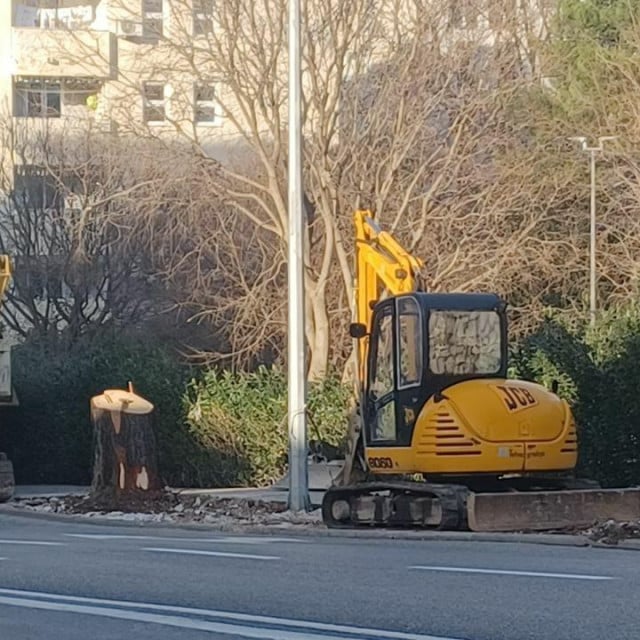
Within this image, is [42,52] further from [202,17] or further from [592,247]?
[592,247]

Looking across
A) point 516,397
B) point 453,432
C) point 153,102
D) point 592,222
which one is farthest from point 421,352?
point 592,222

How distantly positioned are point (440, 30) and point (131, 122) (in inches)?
267

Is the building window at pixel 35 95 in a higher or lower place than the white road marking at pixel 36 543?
higher

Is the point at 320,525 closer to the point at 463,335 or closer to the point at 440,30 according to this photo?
the point at 463,335

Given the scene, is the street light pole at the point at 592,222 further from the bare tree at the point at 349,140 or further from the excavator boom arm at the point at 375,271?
the excavator boom arm at the point at 375,271

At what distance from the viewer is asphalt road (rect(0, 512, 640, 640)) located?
8.87 meters

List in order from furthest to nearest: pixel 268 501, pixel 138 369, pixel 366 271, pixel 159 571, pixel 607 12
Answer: pixel 607 12 → pixel 138 369 → pixel 268 501 → pixel 366 271 → pixel 159 571

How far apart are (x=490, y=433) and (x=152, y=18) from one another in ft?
58.3

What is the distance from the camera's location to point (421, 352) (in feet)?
56.6

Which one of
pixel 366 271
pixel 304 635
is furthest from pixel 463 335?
pixel 304 635

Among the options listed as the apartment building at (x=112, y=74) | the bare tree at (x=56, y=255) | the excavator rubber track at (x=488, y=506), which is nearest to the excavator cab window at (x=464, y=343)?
the excavator rubber track at (x=488, y=506)

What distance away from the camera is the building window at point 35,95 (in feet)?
160

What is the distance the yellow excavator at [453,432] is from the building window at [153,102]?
14.0 m

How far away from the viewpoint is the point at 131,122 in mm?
31406
